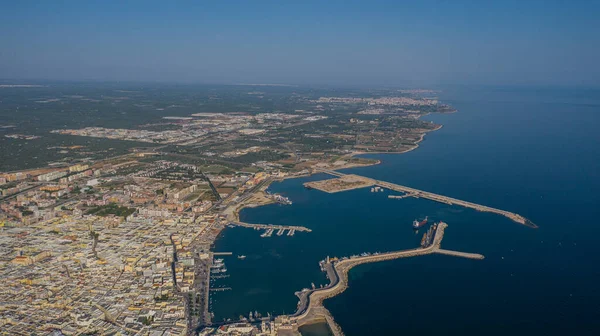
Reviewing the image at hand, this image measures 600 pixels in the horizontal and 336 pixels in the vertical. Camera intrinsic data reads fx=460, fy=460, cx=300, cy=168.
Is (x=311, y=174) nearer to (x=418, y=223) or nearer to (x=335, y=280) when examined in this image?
(x=418, y=223)

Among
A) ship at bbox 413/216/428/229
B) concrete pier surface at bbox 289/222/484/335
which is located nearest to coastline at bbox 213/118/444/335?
concrete pier surface at bbox 289/222/484/335

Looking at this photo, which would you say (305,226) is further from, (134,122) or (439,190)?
(134,122)

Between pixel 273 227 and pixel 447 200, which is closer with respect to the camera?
pixel 273 227

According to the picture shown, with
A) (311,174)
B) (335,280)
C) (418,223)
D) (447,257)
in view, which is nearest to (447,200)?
(418,223)

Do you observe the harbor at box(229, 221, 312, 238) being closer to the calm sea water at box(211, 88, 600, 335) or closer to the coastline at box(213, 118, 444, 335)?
the calm sea water at box(211, 88, 600, 335)

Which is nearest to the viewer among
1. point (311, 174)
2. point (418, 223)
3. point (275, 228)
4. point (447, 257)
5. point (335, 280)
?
point (335, 280)

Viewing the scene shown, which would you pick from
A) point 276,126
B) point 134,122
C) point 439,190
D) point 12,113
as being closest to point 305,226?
point 439,190
